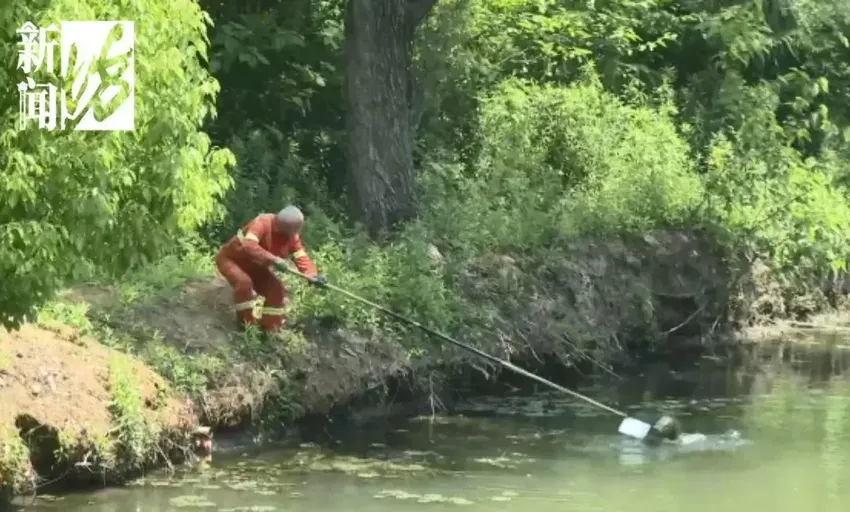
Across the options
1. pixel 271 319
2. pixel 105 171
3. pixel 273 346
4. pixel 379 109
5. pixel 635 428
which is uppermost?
pixel 379 109

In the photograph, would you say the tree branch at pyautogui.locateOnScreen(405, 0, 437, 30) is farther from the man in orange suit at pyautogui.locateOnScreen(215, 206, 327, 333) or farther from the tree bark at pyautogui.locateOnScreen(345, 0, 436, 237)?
the man in orange suit at pyautogui.locateOnScreen(215, 206, 327, 333)

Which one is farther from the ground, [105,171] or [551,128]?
[551,128]

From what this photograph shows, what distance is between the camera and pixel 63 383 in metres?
9.59

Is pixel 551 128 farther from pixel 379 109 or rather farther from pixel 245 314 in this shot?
pixel 245 314

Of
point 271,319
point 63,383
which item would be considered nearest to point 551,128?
point 271,319

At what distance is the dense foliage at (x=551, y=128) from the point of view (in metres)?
14.6

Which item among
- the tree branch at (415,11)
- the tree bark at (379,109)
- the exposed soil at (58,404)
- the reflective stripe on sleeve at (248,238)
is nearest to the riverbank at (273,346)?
the exposed soil at (58,404)

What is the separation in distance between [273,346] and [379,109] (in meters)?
3.72

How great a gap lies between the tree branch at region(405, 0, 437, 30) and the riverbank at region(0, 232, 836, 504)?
→ 99.0 inches

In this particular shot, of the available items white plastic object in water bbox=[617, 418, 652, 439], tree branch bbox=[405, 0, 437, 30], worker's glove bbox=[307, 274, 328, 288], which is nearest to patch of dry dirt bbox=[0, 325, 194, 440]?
worker's glove bbox=[307, 274, 328, 288]

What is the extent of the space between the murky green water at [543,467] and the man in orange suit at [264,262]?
4.04 ft

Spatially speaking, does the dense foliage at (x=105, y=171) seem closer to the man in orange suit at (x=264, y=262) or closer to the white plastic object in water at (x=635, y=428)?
the man in orange suit at (x=264, y=262)

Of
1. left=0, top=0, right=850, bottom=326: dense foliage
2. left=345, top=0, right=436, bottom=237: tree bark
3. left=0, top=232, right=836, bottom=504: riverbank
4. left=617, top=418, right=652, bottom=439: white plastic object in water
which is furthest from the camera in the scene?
left=0, top=0, right=850, bottom=326: dense foliage

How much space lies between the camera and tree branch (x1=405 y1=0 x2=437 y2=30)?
14.3 m
